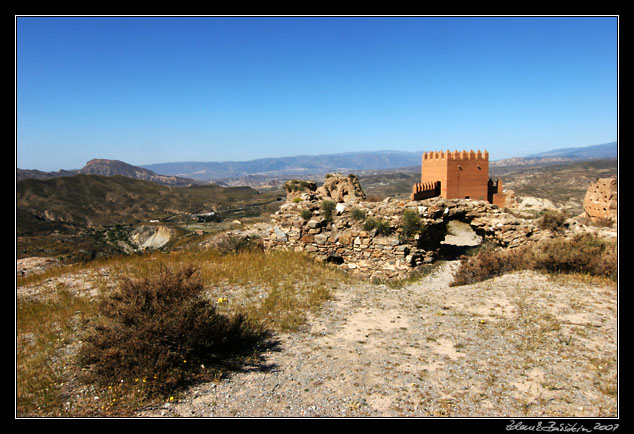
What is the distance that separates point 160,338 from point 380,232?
7503 millimetres

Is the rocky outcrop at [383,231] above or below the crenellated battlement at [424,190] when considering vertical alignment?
below

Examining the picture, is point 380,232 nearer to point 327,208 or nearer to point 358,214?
point 358,214

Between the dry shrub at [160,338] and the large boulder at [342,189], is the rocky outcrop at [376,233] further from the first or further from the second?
the large boulder at [342,189]

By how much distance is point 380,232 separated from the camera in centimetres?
1050

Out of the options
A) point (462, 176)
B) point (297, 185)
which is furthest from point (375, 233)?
point (462, 176)

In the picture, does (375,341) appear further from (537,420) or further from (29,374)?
(29,374)

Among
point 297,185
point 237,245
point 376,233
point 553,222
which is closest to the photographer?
point 376,233

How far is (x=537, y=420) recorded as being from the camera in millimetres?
3451

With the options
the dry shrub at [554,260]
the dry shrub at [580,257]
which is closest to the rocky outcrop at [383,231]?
the dry shrub at [554,260]

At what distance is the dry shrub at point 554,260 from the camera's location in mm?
8414

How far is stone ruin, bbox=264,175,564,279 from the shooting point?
10.3 metres

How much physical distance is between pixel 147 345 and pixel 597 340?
6.55 metres

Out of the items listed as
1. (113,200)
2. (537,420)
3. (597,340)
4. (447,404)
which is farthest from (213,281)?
(113,200)

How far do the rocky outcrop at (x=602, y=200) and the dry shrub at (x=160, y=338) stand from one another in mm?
18783
